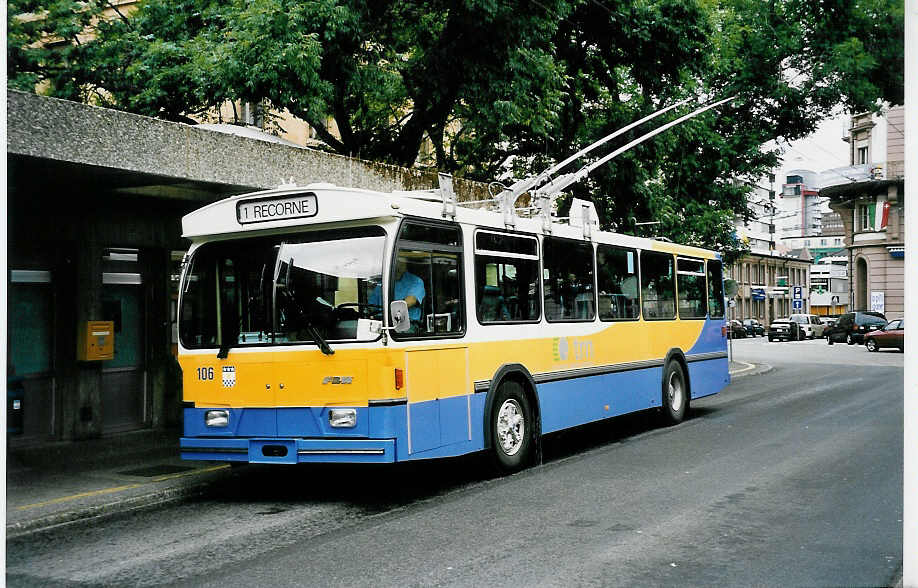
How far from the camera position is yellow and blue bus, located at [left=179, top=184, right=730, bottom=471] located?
852 centimetres

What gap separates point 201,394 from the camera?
30.3ft

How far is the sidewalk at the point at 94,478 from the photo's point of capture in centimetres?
833

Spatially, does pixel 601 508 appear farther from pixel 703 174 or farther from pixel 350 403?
pixel 703 174

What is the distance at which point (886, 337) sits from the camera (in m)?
39.2

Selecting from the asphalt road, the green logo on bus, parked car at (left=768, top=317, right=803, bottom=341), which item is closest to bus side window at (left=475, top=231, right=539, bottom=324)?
the green logo on bus

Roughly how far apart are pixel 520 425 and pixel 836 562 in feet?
15.2

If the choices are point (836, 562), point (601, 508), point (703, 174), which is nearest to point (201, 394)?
point (601, 508)

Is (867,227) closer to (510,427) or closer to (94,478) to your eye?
(510,427)

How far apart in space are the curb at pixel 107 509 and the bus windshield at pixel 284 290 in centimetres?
145

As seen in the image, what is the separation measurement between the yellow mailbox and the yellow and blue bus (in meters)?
3.99

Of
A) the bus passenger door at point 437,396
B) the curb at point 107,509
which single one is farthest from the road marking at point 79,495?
the bus passenger door at point 437,396

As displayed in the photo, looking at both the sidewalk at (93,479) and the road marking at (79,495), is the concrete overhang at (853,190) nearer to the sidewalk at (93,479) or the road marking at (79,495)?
the sidewalk at (93,479)

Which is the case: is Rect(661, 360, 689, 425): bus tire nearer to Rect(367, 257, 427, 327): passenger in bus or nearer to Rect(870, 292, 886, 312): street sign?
Rect(367, 257, 427, 327): passenger in bus

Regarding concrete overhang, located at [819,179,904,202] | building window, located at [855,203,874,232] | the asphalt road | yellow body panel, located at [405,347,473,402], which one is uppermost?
concrete overhang, located at [819,179,904,202]
